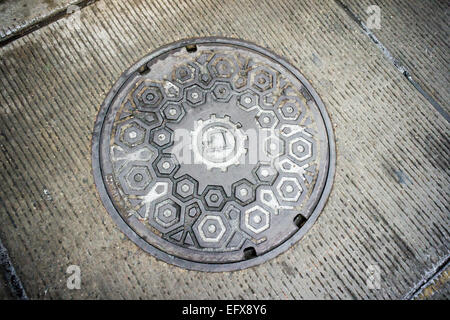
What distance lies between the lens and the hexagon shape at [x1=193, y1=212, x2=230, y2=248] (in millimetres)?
1664

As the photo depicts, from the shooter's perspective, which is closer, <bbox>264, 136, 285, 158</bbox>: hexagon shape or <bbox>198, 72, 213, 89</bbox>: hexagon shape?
<bbox>264, 136, 285, 158</bbox>: hexagon shape

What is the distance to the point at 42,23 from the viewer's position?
6.53ft

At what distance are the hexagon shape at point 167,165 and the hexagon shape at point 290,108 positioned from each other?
70 cm

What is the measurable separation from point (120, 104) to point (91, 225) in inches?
28.2

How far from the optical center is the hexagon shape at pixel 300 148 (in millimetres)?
1833

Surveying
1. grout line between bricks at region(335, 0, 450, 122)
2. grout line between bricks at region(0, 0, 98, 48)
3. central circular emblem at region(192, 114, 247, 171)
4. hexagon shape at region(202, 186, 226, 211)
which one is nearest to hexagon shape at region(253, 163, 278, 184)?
central circular emblem at region(192, 114, 247, 171)

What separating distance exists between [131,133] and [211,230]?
72 cm

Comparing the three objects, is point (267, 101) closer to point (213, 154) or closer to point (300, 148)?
point (300, 148)

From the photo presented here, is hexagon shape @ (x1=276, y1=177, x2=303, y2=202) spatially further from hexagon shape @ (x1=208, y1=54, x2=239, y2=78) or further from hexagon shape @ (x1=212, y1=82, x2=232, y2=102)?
hexagon shape @ (x1=208, y1=54, x2=239, y2=78)

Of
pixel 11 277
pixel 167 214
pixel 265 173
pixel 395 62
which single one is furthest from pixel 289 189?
pixel 11 277

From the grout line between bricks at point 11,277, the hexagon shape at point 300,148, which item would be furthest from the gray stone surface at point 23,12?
the hexagon shape at point 300,148

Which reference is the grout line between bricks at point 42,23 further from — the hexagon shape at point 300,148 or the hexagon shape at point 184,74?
the hexagon shape at point 300,148
